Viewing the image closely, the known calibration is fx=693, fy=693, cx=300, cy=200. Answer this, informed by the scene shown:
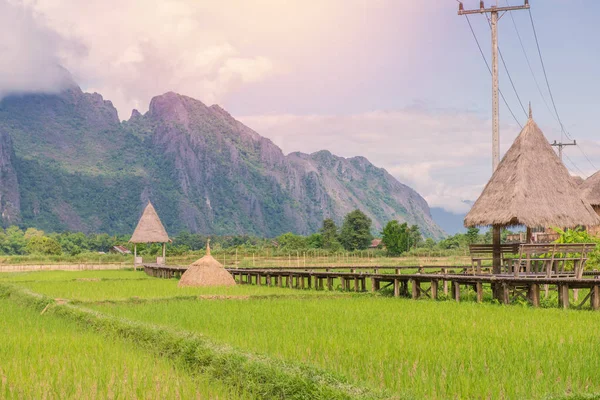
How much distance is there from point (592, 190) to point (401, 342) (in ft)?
86.7

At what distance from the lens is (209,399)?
5969 mm

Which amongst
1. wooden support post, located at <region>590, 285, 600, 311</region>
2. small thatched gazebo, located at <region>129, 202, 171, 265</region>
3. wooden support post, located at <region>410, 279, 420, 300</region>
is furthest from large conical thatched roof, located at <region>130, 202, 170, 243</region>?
wooden support post, located at <region>590, 285, 600, 311</region>

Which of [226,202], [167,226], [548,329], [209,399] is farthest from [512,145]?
[226,202]

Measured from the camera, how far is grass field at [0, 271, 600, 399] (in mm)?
6164

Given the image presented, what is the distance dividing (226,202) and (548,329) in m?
171

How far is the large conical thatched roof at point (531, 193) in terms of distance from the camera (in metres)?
17.6

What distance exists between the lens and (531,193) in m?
17.8

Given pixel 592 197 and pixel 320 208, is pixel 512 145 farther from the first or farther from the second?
pixel 320 208

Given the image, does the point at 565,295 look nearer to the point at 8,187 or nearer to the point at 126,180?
the point at 8,187

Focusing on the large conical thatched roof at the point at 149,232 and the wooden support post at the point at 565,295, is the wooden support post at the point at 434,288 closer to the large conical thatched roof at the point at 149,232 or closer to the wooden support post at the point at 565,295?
the wooden support post at the point at 565,295

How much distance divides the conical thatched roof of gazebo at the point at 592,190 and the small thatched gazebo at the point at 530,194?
45.4ft

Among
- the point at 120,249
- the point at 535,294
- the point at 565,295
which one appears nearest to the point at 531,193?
the point at 535,294

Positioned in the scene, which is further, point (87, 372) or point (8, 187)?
point (8, 187)

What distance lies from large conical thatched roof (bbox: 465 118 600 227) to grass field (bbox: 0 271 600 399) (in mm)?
3447
